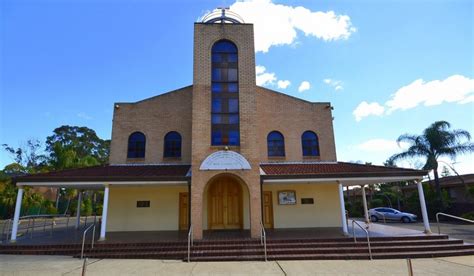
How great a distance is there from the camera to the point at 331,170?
13.0m

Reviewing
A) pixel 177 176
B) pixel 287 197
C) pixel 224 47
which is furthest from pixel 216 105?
pixel 287 197

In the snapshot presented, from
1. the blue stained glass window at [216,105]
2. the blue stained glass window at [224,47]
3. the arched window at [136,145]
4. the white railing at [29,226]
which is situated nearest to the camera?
the blue stained glass window at [216,105]

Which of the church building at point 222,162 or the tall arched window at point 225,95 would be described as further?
the tall arched window at point 225,95

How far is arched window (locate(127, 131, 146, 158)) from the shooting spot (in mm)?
15047

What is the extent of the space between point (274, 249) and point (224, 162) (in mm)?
3993

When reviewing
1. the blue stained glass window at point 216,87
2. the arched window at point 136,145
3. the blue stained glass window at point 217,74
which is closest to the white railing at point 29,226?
the arched window at point 136,145

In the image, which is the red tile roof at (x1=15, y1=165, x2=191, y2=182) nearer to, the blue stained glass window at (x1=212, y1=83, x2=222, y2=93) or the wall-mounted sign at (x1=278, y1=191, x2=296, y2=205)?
the blue stained glass window at (x1=212, y1=83, x2=222, y2=93)

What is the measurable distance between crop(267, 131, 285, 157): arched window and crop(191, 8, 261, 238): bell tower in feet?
11.0

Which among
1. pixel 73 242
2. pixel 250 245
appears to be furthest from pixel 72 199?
pixel 250 245

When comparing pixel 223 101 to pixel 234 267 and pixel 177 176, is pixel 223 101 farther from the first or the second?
pixel 234 267

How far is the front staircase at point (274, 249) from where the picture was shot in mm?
9292

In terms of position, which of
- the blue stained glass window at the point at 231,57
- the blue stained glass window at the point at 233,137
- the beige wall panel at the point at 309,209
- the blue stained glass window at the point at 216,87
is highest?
the blue stained glass window at the point at 231,57

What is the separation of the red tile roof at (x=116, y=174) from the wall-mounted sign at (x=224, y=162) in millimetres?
1215

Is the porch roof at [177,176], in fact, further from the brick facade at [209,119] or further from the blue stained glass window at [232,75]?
the blue stained glass window at [232,75]
